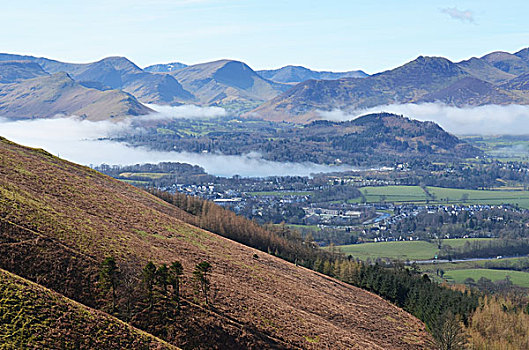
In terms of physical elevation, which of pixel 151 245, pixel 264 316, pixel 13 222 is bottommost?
pixel 264 316

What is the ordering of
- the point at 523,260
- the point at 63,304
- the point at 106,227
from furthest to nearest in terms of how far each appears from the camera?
the point at 523,260
the point at 106,227
the point at 63,304

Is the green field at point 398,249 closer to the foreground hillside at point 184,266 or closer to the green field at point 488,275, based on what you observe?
the green field at point 488,275

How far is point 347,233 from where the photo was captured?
187 metres

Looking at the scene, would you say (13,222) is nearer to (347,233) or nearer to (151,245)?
(151,245)

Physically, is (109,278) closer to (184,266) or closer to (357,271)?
(184,266)

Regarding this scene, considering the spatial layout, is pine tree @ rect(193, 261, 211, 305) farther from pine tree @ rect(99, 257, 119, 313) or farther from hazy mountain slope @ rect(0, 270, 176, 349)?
hazy mountain slope @ rect(0, 270, 176, 349)

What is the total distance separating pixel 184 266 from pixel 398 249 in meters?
120

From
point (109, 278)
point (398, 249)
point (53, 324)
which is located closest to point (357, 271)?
point (109, 278)

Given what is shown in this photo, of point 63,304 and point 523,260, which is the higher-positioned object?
point 63,304

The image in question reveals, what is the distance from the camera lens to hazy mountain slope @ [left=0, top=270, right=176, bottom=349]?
35344mm

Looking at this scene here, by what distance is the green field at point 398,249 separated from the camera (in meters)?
155

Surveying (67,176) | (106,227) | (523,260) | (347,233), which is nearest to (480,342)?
(106,227)

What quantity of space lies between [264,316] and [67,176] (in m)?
48.5

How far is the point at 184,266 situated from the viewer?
5931 centimetres
